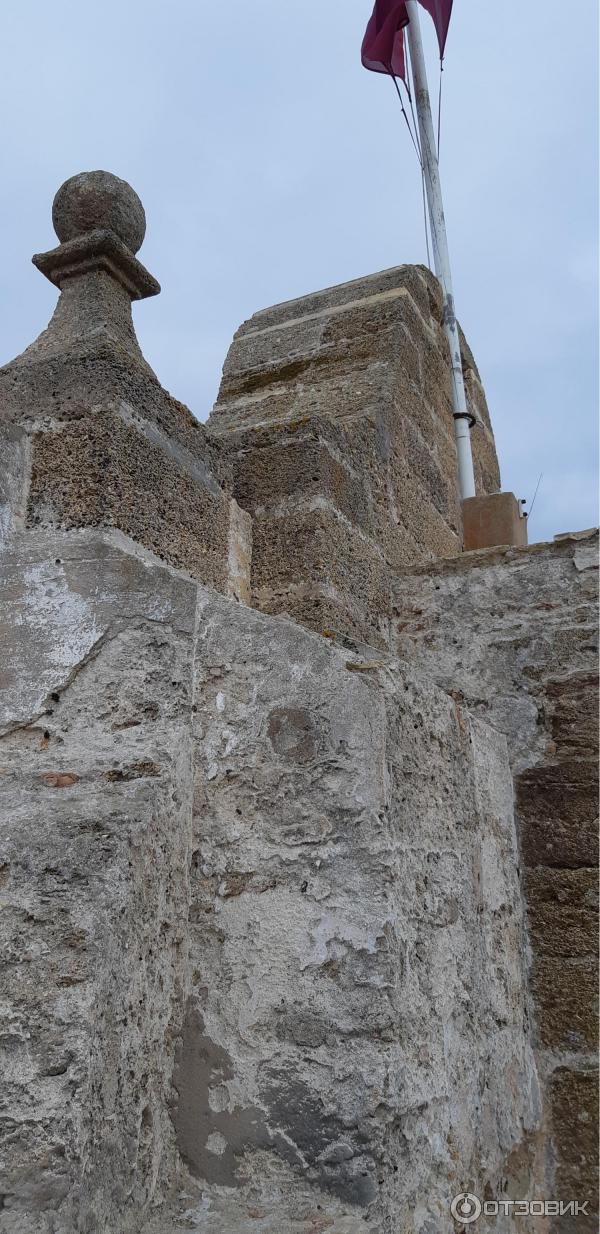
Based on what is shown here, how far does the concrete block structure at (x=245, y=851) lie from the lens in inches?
54.6

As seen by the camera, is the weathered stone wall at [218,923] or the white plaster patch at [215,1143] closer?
the weathered stone wall at [218,923]

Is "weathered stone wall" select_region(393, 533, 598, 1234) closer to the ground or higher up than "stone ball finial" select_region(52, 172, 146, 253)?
closer to the ground

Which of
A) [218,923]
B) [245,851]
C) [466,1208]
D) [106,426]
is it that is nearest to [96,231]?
→ [106,426]

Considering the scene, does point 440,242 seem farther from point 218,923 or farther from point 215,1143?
point 215,1143

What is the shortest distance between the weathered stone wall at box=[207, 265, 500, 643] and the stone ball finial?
56 centimetres

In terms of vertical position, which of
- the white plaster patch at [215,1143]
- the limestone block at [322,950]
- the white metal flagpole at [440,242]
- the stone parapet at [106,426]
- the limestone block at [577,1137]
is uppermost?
the white metal flagpole at [440,242]

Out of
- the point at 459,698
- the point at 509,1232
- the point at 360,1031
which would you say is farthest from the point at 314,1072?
the point at 459,698

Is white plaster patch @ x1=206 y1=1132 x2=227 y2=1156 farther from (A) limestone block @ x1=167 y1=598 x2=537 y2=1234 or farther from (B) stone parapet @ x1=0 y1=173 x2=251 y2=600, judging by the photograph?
(B) stone parapet @ x1=0 y1=173 x2=251 y2=600

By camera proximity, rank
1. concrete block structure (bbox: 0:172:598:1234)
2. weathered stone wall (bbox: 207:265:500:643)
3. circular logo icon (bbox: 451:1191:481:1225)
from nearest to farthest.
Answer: concrete block structure (bbox: 0:172:598:1234) < circular logo icon (bbox: 451:1191:481:1225) < weathered stone wall (bbox: 207:265:500:643)

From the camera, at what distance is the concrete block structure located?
139 cm

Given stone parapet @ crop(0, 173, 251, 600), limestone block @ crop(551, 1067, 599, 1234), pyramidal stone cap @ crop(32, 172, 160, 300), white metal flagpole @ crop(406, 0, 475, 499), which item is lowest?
limestone block @ crop(551, 1067, 599, 1234)

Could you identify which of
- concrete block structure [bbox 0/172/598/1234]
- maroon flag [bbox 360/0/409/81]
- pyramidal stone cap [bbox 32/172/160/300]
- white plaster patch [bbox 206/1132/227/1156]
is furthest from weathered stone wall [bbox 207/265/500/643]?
maroon flag [bbox 360/0/409/81]

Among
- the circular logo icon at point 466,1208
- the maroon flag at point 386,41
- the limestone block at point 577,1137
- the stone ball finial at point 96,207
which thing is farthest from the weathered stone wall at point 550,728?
the maroon flag at point 386,41

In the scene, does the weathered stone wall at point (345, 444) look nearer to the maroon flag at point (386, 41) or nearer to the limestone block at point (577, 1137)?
the limestone block at point (577, 1137)
